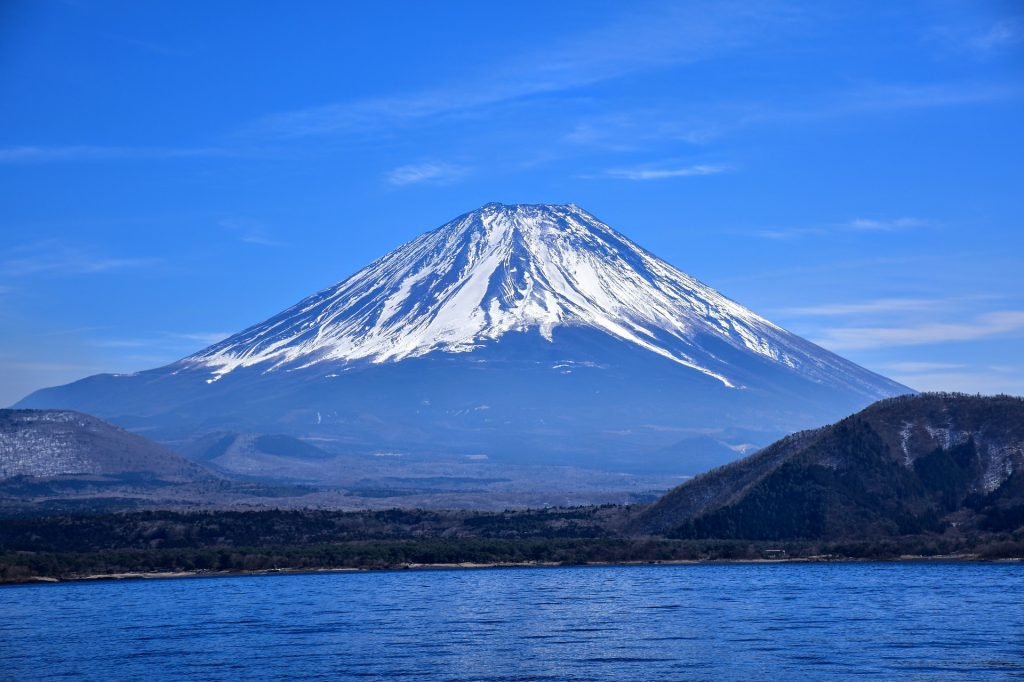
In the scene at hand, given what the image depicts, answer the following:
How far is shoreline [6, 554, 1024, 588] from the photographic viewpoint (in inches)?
3383

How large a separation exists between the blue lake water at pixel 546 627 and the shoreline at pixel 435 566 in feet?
11.2

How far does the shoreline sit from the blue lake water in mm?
3404

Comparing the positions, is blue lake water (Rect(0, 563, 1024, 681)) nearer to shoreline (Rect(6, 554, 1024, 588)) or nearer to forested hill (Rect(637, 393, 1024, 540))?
shoreline (Rect(6, 554, 1024, 588))

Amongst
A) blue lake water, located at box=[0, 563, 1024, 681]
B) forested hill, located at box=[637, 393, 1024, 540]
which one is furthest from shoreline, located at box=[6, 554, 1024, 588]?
forested hill, located at box=[637, 393, 1024, 540]

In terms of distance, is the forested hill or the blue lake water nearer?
the blue lake water

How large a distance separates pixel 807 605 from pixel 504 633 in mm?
14327

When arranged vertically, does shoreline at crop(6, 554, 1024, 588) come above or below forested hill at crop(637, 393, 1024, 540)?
below

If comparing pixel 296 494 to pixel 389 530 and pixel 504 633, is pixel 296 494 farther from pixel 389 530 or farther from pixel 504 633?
pixel 504 633

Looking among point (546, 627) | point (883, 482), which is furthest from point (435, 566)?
point (546, 627)

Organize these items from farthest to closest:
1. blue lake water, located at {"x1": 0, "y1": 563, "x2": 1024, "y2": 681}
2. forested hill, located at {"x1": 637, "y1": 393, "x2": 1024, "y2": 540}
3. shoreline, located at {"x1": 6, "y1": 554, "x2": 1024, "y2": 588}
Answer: forested hill, located at {"x1": 637, "y1": 393, "x2": 1024, "y2": 540} → shoreline, located at {"x1": 6, "y1": 554, "x2": 1024, "y2": 588} → blue lake water, located at {"x1": 0, "y1": 563, "x2": 1024, "y2": 681}

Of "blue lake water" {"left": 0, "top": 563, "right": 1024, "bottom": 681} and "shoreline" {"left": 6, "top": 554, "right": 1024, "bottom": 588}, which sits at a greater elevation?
"shoreline" {"left": 6, "top": 554, "right": 1024, "bottom": 588}

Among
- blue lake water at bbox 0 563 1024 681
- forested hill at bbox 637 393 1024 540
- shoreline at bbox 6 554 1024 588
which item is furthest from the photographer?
forested hill at bbox 637 393 1024 540

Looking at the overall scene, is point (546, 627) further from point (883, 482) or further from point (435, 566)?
point (883, 482)

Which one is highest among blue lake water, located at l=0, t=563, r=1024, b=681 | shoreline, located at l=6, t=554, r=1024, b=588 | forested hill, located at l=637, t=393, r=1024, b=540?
forested hill, located at l=637, t=393, r=1024, b=540
